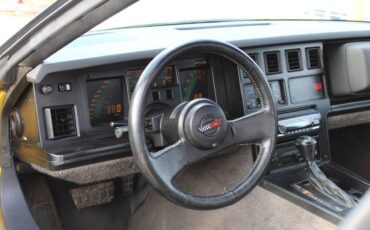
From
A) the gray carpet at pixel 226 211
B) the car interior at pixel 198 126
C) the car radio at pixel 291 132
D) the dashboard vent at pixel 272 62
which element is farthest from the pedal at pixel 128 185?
the dashboard vent at pixel 272 62

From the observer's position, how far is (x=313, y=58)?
254cm

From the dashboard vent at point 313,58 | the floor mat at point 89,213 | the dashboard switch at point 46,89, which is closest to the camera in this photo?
the dashboard switch at point 46,89

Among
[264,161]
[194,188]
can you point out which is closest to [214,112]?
[264,161]

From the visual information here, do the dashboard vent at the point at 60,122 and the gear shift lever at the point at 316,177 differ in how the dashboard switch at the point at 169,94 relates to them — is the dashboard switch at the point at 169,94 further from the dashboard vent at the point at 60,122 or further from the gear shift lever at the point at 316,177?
the gear shift lever at the point at 316,177

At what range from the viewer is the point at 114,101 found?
2.12 meters

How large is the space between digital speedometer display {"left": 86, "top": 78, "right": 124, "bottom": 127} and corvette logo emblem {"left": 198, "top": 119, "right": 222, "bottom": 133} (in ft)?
1.84

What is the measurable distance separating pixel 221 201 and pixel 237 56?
51 cm

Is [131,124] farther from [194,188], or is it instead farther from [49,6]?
[194,188]

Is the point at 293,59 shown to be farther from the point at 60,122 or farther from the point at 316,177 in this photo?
the point at 60,122

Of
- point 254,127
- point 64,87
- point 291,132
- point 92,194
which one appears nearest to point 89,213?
point 92,194

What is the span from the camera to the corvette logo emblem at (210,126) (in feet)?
5.53

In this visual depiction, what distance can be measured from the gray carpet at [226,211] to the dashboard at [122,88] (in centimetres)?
33

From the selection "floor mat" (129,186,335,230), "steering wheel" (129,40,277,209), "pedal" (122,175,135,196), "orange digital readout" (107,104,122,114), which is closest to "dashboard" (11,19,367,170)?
"orange digital readout" (107,104,122,114)

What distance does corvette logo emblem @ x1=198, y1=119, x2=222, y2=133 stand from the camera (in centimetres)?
168
